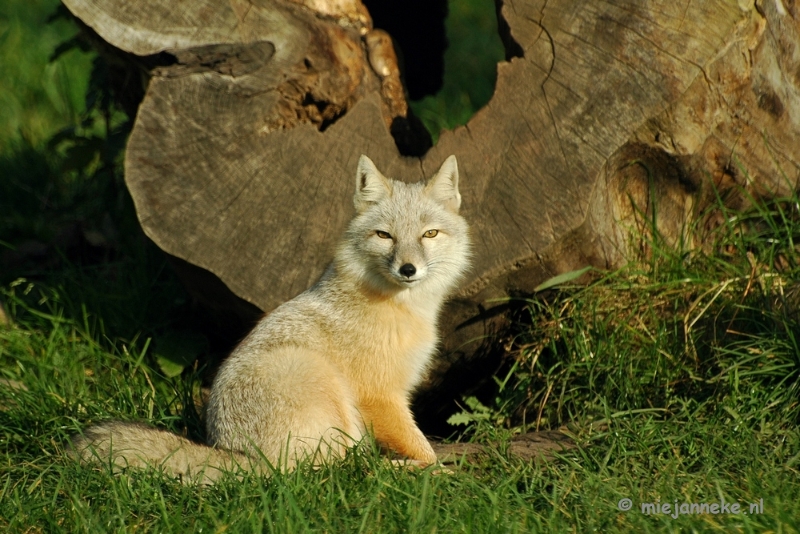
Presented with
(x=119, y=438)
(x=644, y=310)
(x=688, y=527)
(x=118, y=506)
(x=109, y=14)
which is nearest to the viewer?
(x=688, y=527)

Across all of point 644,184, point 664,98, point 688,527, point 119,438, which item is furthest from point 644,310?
point 119,438

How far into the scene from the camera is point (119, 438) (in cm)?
399

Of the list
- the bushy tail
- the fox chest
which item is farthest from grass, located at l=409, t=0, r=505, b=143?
the bushy tail

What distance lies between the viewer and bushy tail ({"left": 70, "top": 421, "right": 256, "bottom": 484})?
390 centimetres

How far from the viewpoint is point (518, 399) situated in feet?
17.0

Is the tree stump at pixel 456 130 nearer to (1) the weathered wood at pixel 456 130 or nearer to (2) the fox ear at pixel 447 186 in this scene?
(1) the weathered wood at pixel 456 130

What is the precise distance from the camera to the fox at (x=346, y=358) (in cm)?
401

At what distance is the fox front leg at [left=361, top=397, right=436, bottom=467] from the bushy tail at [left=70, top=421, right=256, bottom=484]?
0.79m

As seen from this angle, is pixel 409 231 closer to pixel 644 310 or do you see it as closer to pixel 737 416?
pixel 644 310

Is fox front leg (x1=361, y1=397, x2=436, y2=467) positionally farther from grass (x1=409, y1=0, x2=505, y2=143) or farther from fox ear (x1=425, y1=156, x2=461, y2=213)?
grass (x1=409, y1=0, x2=505, y2=143)

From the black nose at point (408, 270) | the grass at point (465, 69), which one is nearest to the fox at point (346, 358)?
the black nose at point (408, 270)

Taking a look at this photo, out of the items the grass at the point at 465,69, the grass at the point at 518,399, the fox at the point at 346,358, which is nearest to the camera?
the grass at the point at 518,399

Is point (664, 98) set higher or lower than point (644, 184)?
higher

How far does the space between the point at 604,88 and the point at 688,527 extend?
2689mm
